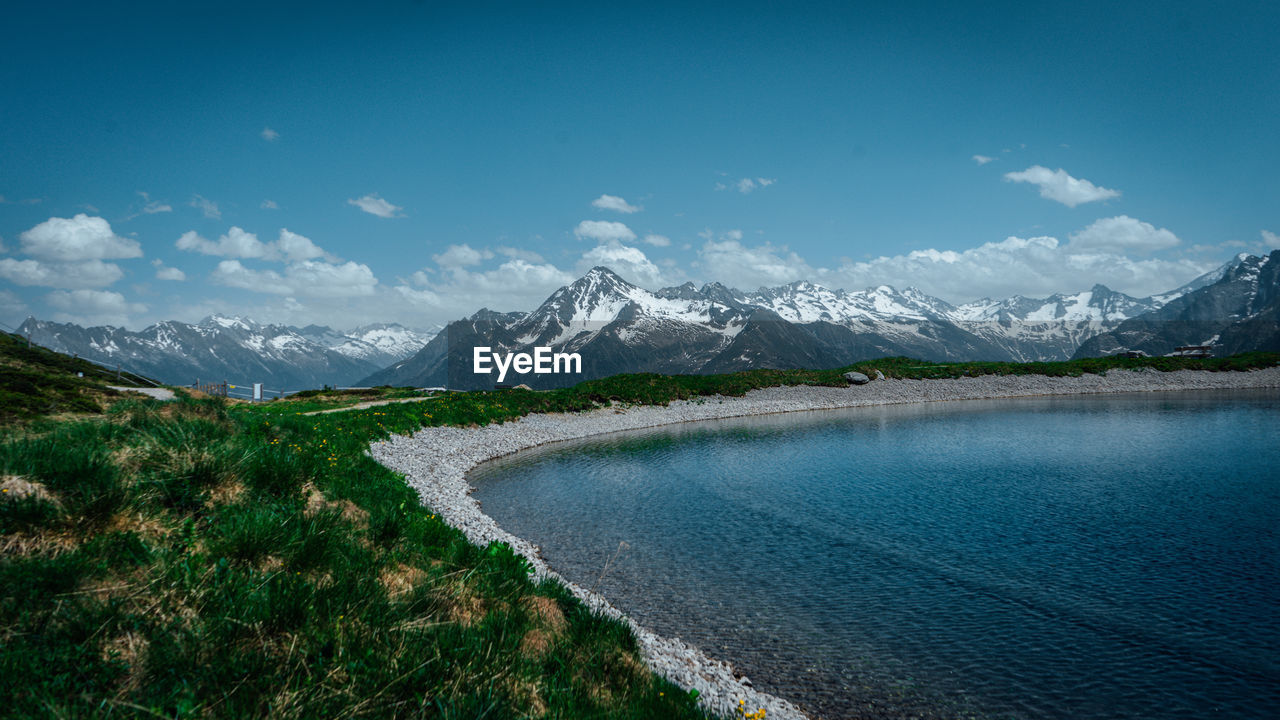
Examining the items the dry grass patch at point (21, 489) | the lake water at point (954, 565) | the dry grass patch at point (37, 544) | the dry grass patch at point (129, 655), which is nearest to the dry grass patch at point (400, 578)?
the dry grass patch at point (129, 655)

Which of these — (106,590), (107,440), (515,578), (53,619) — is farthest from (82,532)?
(515,578)

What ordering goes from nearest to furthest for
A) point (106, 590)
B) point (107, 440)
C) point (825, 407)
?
point (106, 590)
point (107, 440)
point (825, 407)

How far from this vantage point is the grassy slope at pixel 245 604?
213 inches

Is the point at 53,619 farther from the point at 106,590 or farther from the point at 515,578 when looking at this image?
the point at 515,578

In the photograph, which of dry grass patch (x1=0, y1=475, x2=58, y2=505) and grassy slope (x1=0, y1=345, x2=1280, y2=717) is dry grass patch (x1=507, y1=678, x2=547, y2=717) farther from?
→ dry grass patch (x1=0, y1=475, x2=58, y2=505)

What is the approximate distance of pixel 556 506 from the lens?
24828 mm

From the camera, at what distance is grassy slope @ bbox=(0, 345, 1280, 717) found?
542 centimetres

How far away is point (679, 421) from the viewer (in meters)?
58.4

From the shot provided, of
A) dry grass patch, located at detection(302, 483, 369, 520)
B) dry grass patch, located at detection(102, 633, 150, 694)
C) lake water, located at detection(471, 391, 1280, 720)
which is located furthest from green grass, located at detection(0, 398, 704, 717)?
lake water, located at detection(471, 391, 1280, 720)

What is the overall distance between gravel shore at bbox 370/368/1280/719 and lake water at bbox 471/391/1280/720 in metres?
0.89

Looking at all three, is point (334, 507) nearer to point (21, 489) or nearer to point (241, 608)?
point (21, 489)

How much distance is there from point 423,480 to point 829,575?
19.8 m

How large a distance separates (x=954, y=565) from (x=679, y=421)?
42.6m

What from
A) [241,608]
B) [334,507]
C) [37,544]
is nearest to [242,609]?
[241,608]
